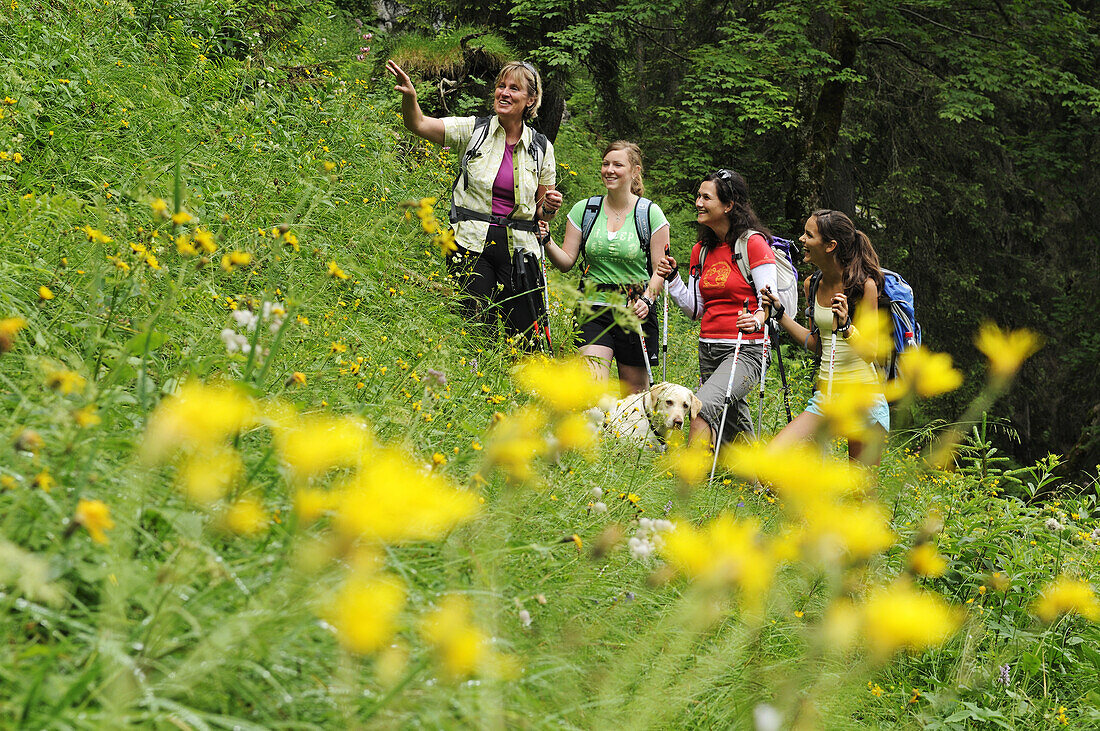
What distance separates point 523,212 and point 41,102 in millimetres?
2787

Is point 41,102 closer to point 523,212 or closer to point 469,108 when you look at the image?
point 523,212

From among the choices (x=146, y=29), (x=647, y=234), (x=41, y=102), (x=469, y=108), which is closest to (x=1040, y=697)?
(x=647, y=234)

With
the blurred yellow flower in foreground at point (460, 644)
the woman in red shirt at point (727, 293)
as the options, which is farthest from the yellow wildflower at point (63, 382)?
the woman in red shirt at point (727, 293)

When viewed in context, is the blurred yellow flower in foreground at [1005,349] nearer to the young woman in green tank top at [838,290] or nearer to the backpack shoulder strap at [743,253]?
the young woman in green tank top at [838,290]

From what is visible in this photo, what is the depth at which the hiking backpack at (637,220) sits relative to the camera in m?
5.73

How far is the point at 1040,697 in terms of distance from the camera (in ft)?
11.7

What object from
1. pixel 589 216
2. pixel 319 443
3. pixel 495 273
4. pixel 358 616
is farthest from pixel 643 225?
pixel 358 616

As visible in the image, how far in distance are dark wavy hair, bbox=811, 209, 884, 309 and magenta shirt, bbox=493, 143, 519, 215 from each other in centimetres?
190

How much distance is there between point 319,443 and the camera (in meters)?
1.17

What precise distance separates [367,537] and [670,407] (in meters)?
3.73

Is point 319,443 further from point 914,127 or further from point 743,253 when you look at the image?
point 914,127

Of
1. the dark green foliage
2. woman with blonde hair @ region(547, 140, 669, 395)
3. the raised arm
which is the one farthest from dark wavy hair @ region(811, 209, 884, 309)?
the dark green foliage

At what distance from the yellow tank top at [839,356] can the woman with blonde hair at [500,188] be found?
181 cm

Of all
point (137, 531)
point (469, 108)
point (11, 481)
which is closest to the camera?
point (11, 481)
